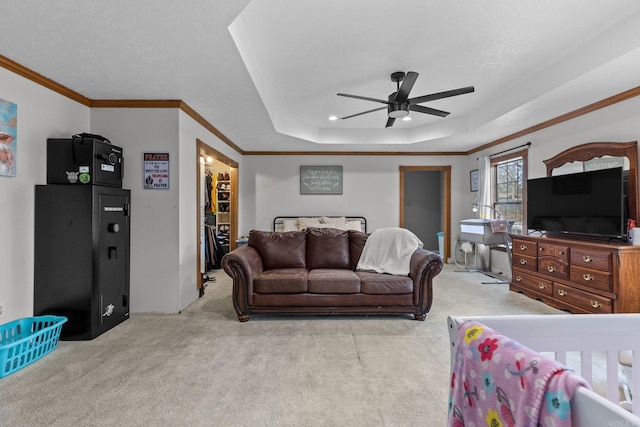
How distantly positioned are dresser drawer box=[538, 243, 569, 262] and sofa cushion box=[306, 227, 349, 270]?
2.31 meters

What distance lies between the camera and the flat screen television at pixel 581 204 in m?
2.98

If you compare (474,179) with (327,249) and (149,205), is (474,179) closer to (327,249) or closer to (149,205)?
(327,249)

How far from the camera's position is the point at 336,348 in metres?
2.49

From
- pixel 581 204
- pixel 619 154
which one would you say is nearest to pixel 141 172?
pixel 581 204

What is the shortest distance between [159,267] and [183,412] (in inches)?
77.0

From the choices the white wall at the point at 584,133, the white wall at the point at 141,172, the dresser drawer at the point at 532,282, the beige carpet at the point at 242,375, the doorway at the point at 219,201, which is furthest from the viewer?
the doorway at the point at 219,201

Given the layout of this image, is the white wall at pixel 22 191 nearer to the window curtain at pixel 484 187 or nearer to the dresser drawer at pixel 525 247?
the dresser drawer at pixel 525 247

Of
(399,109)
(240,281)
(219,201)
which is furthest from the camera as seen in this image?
(219,201)

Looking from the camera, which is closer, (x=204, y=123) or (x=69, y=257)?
(x=69, y=257)

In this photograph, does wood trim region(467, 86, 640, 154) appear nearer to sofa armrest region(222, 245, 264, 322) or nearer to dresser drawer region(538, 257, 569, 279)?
dresser drawer region(538, 257, 569, 279)

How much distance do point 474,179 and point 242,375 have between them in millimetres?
5641

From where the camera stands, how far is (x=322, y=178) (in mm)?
6336

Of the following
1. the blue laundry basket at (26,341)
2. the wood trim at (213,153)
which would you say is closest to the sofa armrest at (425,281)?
the wood trim at (213,153)

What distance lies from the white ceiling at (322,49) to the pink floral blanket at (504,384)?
6.63ft
